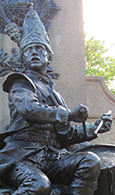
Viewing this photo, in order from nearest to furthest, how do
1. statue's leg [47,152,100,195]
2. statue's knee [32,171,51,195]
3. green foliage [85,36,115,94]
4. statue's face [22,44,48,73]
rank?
statue's knee [32,171,51,195], statue's leg [47,152,100,195], statue's face [22,44,48,73], green foliage [85,36,115,94]

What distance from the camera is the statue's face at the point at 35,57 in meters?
4.15

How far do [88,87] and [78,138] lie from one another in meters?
2.47

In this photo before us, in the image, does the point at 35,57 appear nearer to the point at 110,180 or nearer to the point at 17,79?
the point at 17,79

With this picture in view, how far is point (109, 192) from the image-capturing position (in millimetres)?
3607

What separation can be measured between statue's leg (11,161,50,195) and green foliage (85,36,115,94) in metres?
16.8

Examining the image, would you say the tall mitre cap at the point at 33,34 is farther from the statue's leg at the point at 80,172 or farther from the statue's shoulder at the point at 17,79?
the statue's leg at the point at 80,172

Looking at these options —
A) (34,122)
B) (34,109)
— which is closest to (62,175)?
(34,122)

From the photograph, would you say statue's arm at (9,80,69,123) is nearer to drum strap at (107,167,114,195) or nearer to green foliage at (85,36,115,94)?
drum strap at (107,167,114,195)

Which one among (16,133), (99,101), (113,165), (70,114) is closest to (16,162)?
(16,133)

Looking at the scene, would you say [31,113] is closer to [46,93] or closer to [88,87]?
[46,93]

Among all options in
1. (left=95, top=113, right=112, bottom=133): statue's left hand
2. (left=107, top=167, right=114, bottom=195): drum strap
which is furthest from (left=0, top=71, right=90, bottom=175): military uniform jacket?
(left=107, top=167, right=114, bottom=195): drum strap

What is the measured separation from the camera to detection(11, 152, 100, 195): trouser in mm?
3145

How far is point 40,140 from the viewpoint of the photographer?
3.69 metres

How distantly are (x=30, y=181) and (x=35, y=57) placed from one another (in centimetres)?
156
